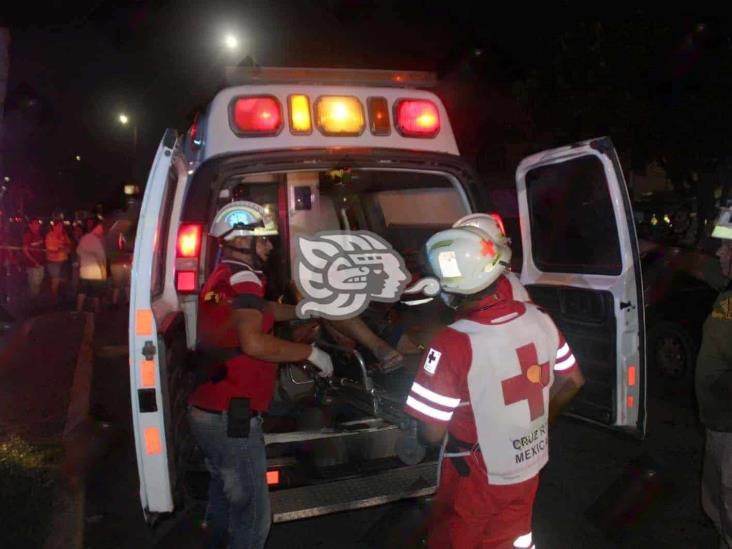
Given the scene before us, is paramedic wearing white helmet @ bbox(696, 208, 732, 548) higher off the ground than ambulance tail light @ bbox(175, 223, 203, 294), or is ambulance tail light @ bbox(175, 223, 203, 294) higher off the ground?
ambulance tail light @ bbox(175, 223, 203, 294)

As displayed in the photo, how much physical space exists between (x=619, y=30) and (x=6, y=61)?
13388 millimetres

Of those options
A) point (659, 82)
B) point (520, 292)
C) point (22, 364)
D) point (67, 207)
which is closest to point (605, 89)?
point (659, 82)

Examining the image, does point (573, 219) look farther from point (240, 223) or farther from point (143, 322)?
point (143, 322)

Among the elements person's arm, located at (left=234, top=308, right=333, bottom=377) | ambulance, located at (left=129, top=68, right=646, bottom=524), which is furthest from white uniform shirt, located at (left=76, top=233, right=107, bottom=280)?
person's arm, located at (left=234, top=308, right=333, bottom=377)

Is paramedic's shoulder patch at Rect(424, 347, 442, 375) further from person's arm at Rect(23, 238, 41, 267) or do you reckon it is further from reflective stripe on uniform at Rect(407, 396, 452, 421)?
person's arm at Rect(23, 238, 41, 267)

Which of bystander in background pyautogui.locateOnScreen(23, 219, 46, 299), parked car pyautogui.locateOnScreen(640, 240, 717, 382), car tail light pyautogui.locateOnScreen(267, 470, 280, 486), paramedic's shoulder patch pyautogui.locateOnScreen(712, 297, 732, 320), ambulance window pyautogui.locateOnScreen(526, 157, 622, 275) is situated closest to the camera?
paramedic's shoulder patch pyautogui.locateOnScreen(712, 297, 732, 320)

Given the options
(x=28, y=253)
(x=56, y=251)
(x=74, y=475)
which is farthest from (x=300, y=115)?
(x=28, y=253)

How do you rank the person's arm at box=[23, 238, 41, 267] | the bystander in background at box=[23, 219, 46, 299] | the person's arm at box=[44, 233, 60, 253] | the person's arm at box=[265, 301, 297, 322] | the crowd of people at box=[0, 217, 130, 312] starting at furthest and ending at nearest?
the bystander in background at box=[23, 219, 46, 299] → the person's arm at box=[23, 238, 41, 267] → the person's arm at box=[44, 233, 60, 253] → the crowd of people at box=[0, 217, 130, 312] → the person's arm at box=[265, 301, 297, 322]

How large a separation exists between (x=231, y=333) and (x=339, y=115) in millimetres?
1450

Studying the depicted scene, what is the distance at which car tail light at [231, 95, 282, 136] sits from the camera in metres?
3.74

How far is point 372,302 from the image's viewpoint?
4.74 m

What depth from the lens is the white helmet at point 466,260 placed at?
245 cm

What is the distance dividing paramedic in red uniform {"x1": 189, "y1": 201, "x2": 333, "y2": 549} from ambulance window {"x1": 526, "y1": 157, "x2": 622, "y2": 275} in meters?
1.93

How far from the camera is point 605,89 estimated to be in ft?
52.3
